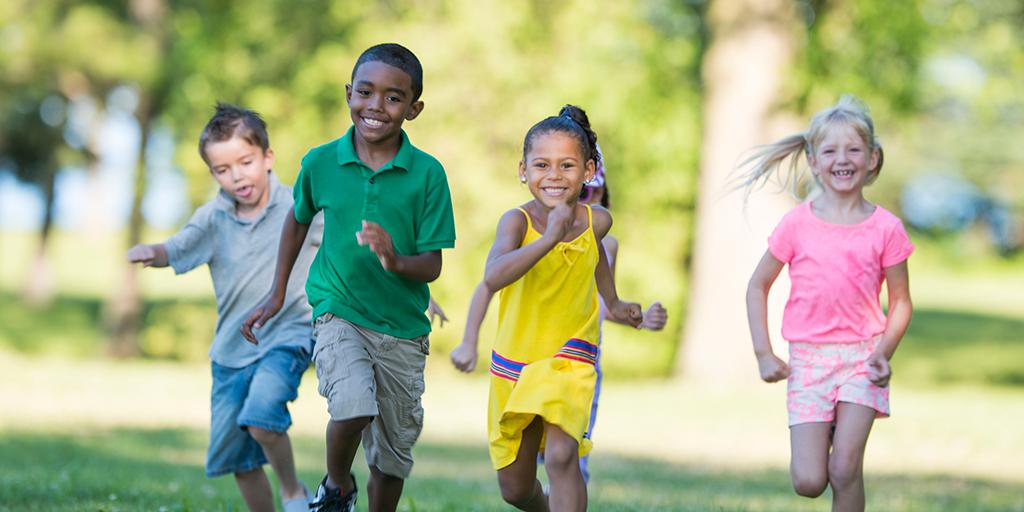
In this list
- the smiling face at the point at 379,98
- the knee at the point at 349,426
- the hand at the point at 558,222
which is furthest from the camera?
the smiling face at the point at 379,98

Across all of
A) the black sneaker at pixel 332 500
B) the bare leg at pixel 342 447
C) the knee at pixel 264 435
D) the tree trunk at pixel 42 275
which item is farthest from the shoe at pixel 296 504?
the tree trunk at pixel 42 275

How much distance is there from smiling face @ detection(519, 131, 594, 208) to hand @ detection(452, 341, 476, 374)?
738 mm

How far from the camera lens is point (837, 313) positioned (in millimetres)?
5742

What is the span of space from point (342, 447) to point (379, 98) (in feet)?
4.86

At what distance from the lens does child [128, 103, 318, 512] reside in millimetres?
6445

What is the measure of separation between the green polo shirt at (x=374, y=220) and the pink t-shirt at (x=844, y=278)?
1606 millimetres

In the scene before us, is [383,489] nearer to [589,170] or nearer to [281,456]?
[281,456]

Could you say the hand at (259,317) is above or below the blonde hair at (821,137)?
below

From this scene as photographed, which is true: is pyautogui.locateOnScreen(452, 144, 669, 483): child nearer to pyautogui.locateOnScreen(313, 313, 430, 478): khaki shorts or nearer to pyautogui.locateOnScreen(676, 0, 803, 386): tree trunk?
pyautogui.locateOnScreen(313, 313, 430, 478): khaki shorts

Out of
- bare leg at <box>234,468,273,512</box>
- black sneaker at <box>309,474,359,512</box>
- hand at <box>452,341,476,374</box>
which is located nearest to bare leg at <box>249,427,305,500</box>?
bare leg at <box>234,468,273,512</box>

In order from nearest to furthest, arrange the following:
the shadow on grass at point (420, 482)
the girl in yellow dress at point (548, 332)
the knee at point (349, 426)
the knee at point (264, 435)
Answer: the girl in yellow dress at point (548, 332) → the knee at point (349, 426) → the knee at point (264, 435) → the shadow on grass at point (420, 482)

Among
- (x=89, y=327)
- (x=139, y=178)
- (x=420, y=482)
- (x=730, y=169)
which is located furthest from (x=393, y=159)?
(x=89, y=327)

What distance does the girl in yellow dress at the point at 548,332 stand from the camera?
523 centimetres

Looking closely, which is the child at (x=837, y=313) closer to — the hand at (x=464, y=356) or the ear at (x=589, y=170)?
the ear at (x=589, y=170)
